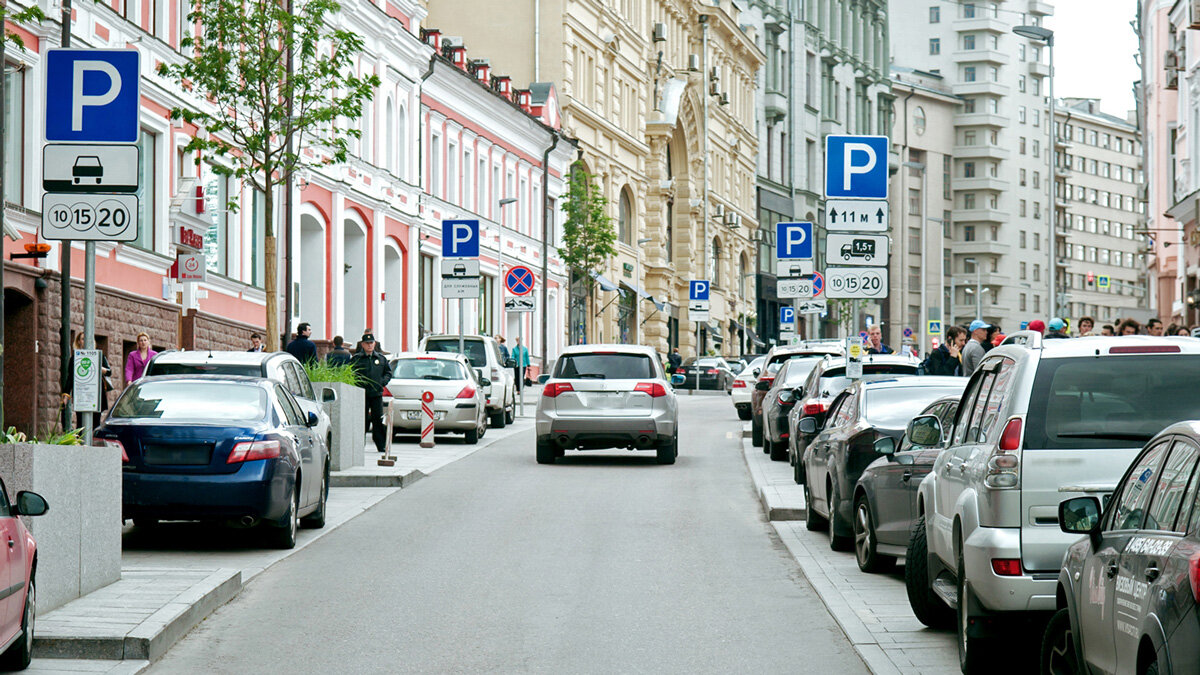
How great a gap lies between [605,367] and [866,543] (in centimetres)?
1225

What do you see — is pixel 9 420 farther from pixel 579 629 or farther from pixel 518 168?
pixel 518 168

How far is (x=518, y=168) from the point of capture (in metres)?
60.9

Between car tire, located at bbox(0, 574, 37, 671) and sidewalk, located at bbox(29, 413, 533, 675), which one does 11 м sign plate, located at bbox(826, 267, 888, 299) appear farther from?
car tire, located at bbox(0, 574, 37, 671)

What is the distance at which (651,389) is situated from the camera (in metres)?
24.8

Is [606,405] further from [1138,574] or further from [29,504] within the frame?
[1138,574]

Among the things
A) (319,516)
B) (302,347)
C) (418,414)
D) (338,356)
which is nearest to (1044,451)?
(319,516)

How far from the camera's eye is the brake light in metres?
8.09

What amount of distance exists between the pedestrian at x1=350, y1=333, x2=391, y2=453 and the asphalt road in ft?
18.3

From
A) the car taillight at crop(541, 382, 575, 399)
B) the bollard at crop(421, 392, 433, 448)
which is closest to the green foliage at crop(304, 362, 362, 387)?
the bollard at crop(421, 392, 433, 448)

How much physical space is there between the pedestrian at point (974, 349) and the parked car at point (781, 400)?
275 cm

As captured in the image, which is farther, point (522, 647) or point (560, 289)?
point (560, 289)

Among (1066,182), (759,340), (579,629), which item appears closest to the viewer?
(579,629)

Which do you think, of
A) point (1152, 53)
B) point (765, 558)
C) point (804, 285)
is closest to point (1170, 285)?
point (1152, 53)

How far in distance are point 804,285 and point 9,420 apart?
12.7 m
